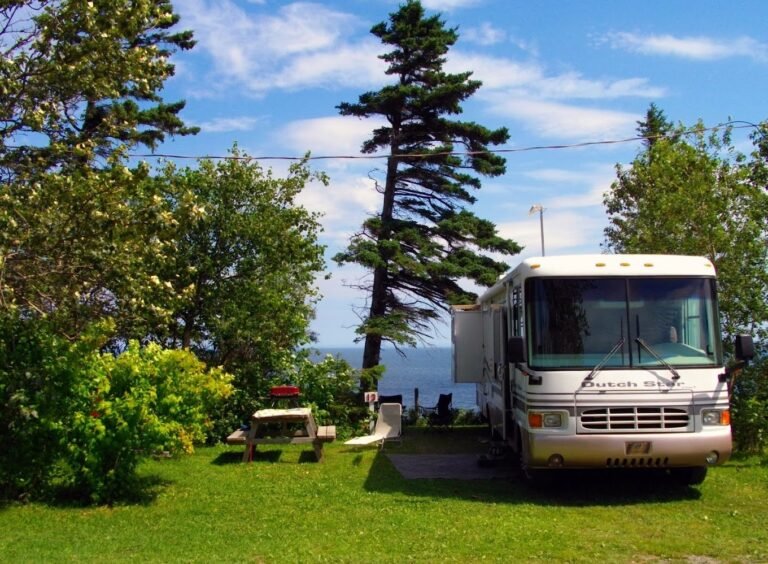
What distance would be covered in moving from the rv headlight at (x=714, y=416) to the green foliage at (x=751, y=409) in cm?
342

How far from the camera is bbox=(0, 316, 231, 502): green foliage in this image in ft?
27.8

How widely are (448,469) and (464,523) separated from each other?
368 cm

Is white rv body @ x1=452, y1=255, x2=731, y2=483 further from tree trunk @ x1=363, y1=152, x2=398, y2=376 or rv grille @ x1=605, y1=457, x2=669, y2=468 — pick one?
tree trunk @ x1=363, y1=152, x2=398, y2=376

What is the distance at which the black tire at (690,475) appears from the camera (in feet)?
30.0

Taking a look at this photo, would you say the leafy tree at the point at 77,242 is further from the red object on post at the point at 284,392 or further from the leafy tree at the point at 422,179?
the leafy tree at the point at 422,179

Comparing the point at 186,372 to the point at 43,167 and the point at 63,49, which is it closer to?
the point at 43,167

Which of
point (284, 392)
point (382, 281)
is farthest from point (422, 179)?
point (284, 392)

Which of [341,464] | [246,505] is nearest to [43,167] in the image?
[246,505]

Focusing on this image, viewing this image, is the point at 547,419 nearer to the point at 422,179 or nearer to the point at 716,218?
the point at 716,218

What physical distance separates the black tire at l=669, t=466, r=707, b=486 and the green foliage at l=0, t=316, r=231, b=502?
5.71m

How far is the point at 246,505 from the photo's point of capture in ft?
28.9

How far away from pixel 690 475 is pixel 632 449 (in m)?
1.42

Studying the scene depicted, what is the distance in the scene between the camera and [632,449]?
8.38m

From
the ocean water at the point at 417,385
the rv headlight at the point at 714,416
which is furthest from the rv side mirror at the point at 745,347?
the ocean water at the point at 417,385
